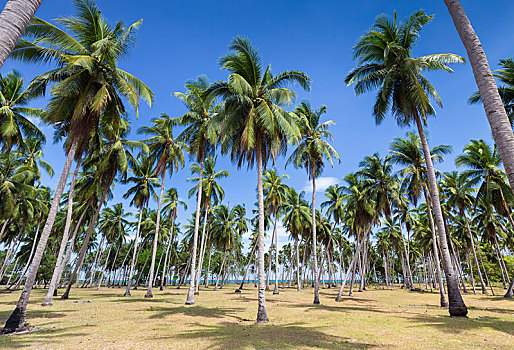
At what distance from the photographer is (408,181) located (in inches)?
912

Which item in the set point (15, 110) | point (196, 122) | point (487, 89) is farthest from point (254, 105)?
point (15, 110)

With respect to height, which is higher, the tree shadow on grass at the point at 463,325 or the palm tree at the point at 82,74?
the palm tree at the point at 82,74

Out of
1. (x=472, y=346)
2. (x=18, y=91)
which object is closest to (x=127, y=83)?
(x=18, y=91)

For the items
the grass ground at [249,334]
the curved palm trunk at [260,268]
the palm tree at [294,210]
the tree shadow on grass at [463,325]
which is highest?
the palm tree at [294,210]

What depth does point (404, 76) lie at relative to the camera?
15.9 metres

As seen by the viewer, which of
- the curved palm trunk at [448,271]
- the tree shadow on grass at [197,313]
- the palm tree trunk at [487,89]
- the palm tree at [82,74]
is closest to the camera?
the palm tree trunk at [487,89]

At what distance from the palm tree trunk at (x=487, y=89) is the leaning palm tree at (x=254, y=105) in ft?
27.1

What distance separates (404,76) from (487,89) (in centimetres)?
1224

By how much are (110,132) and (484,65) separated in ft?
64.6

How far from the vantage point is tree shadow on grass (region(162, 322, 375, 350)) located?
7457mm

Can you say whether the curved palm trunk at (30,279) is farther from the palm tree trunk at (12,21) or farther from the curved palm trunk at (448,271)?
the curved palm trunk at (448,271)

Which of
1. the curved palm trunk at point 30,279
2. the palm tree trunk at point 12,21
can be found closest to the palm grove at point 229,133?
the curved palm trunk at point 30,279

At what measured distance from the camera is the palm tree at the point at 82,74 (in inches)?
445

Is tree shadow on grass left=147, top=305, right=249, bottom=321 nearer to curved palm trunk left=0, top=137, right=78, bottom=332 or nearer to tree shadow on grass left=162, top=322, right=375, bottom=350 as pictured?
tree shadow on grass left=162, top=322, right=375, bottom=350
